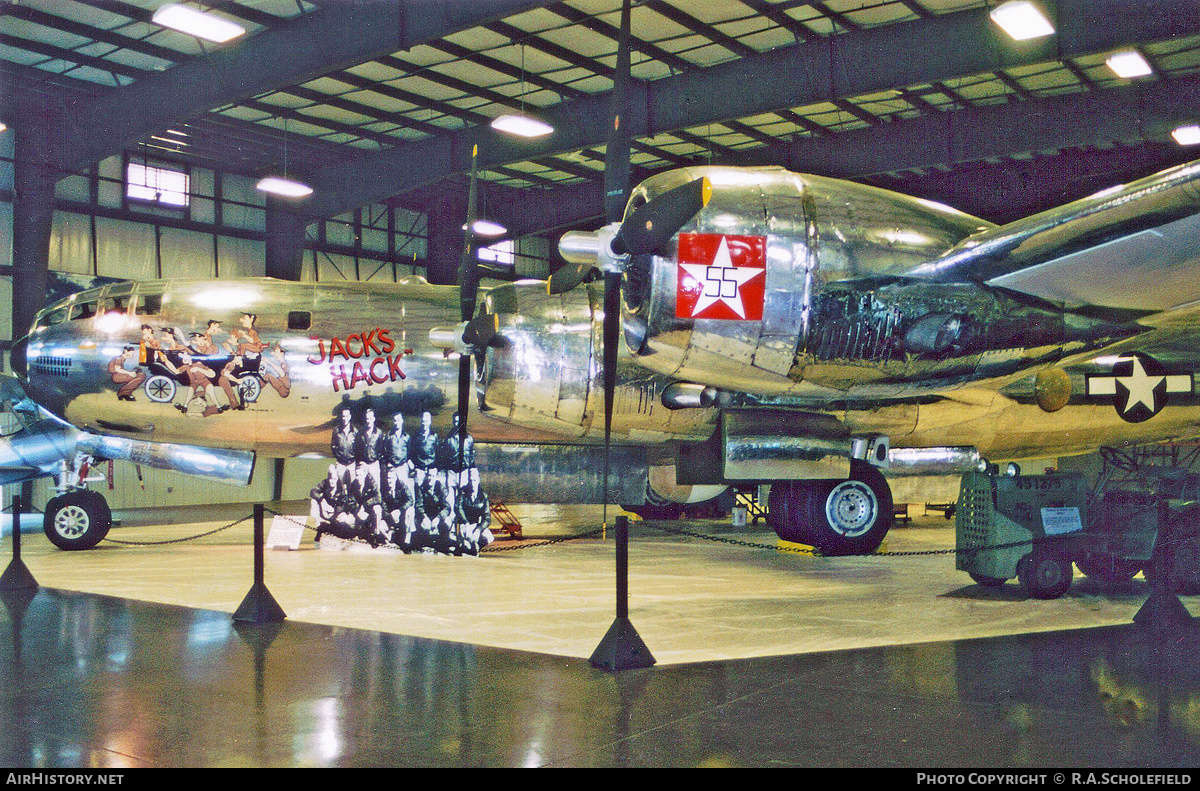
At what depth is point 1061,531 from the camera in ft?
34.1

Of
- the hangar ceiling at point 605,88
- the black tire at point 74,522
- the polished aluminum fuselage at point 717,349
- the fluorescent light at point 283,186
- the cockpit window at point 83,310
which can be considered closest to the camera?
the polished aluminum fuselage at point 717,349

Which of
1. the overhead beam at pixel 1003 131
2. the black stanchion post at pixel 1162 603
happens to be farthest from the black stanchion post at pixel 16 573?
the overhead beam at pixel 1003 131

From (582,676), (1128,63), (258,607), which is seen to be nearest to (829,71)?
(1128,63)

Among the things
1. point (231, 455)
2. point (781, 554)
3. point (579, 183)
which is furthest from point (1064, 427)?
point (579, 183)

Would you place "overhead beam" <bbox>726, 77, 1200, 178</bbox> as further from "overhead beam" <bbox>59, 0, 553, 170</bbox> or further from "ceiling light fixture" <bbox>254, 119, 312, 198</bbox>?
"ceiling light fixture" <bbox>254, 119, 312, 198</bbox>

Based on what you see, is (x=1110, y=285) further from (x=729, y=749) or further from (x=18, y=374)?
(x=18, y=374)

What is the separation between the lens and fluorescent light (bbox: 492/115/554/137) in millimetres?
20625

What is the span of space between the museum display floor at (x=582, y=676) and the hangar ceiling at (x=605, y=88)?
10021 millimetres

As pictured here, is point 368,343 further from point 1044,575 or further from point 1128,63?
point 1128,63

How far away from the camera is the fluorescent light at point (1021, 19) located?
14.5m

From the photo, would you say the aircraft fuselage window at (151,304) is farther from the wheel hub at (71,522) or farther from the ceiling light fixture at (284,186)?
the ceiling light fixture at (284,186)

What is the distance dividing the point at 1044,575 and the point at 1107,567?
1139 mm

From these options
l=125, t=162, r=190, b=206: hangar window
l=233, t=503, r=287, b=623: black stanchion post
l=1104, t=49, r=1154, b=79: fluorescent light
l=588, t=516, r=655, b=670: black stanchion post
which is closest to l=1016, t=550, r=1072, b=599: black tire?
l=588, t=516, r=655, b=670: black stanchion post

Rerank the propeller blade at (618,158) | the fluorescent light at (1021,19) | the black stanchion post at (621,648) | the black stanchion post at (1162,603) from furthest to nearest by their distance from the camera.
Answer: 1. the fluorescent light at (1021,19)
2. the propeller blade at (618,158)
3. the black stanchion post at (1162,603)
4. the black stanchion post at (621,648)
